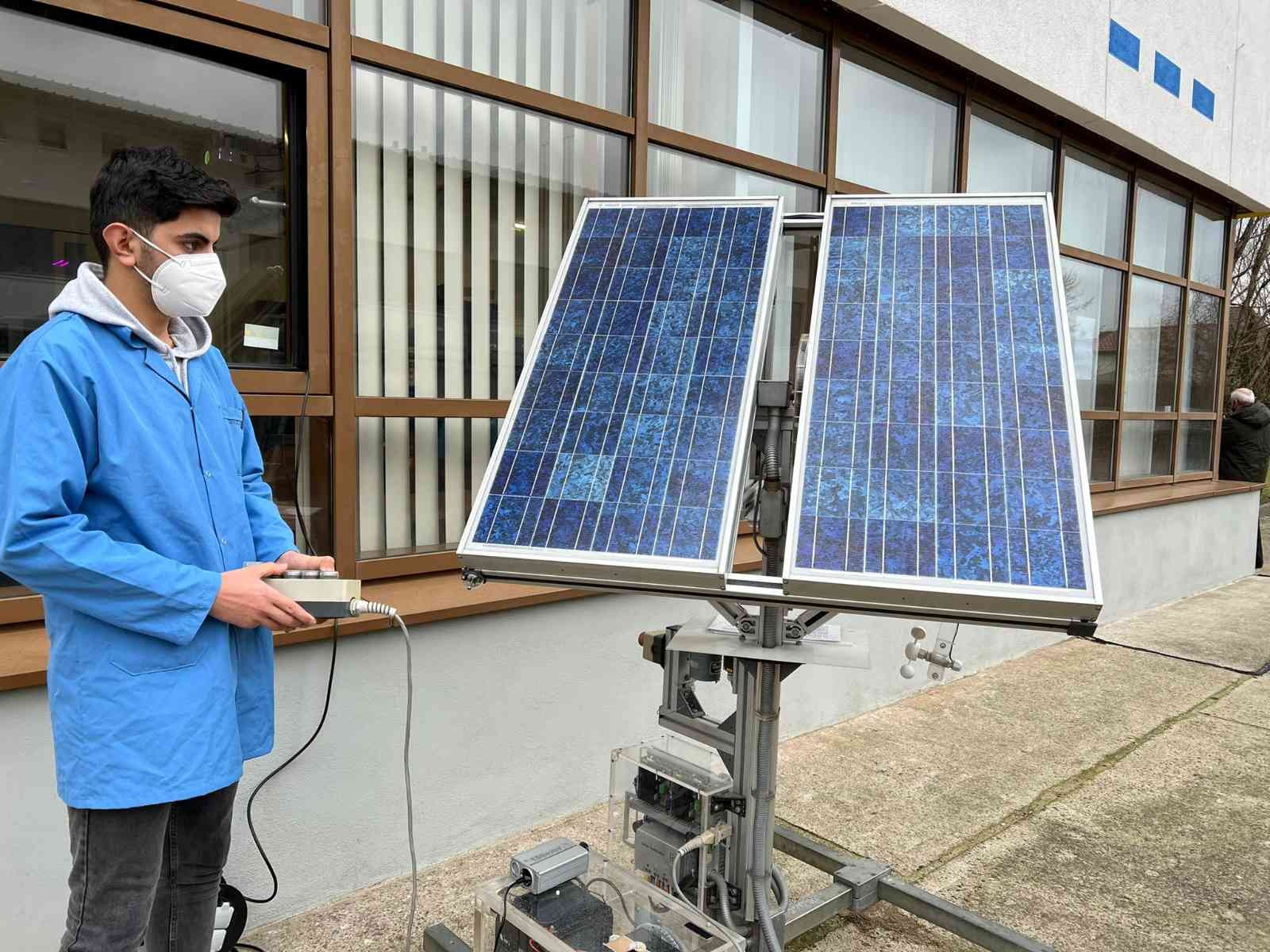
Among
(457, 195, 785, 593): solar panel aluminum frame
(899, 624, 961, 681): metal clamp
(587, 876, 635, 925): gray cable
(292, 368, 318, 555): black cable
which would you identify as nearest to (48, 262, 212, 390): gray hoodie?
(457, 195, 785, 593): solar panel aluminum frame

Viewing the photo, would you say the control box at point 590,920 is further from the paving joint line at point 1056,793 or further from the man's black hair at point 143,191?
the man's black hair at point 143,191

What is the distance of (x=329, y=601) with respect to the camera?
175cm

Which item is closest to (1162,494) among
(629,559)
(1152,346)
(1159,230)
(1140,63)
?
(1152,346)

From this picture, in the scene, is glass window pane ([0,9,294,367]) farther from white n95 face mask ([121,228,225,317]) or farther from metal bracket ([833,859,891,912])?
metal bracket ([833,859,891,912])

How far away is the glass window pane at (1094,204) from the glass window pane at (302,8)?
203 inches

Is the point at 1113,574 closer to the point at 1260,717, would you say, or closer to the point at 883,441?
the point at 1260,717

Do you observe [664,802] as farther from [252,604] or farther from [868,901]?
[252,604]

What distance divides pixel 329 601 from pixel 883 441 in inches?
44.9

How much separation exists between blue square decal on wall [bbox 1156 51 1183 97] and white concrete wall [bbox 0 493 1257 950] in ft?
17.3

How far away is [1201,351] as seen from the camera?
8.08 m

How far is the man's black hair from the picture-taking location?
1.64 metres

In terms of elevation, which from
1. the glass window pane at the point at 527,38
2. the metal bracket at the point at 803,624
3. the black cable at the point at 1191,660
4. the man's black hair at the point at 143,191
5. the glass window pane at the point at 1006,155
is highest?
the glass window pane at the point at 1006,155

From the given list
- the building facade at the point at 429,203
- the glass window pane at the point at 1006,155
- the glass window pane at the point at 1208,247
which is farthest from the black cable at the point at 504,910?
the glass window pane at the point at 1208,247

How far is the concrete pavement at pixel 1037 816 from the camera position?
273cm
